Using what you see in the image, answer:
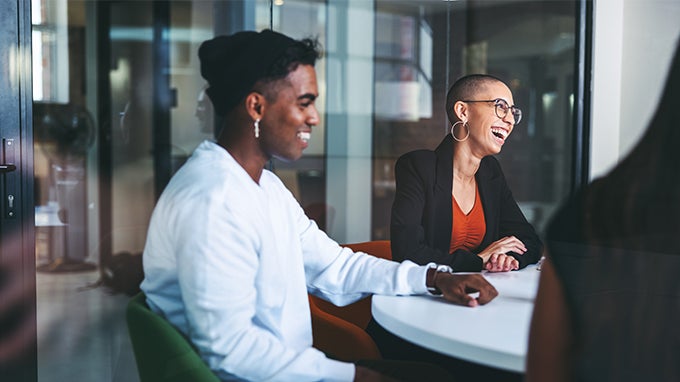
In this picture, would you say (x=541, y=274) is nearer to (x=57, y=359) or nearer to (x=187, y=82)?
(x=57, y=359)

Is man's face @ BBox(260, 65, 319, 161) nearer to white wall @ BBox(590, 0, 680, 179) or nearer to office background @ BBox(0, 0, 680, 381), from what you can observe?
office background @ BBox(0, 0, 680, 381)

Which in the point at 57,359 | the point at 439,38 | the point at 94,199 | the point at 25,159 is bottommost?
the point at 57,359

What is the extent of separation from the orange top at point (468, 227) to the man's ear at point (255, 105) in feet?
3.04

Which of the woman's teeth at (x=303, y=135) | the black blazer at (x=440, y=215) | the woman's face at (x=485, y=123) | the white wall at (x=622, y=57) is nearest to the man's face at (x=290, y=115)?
the woman's teeth at (x=303, y=135)

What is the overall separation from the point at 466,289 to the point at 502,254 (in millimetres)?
600

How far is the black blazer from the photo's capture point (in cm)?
230

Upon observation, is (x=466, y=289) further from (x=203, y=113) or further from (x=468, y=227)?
(x=203, y=113)

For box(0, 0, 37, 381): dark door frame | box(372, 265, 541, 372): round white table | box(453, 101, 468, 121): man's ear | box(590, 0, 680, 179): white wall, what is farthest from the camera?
box(590, 0, 680, 179): white wall

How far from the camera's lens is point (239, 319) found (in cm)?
147

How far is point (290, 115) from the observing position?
1712 mm

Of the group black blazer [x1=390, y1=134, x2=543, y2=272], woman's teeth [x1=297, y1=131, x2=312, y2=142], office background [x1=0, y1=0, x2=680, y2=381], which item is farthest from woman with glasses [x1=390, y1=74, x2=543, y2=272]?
woman's teeth [x1=297, y1=131, x2=312, y2=142]

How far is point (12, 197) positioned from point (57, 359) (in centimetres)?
109

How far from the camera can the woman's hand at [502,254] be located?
2.28m

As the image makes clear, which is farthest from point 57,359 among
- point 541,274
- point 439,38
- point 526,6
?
point 526,6
